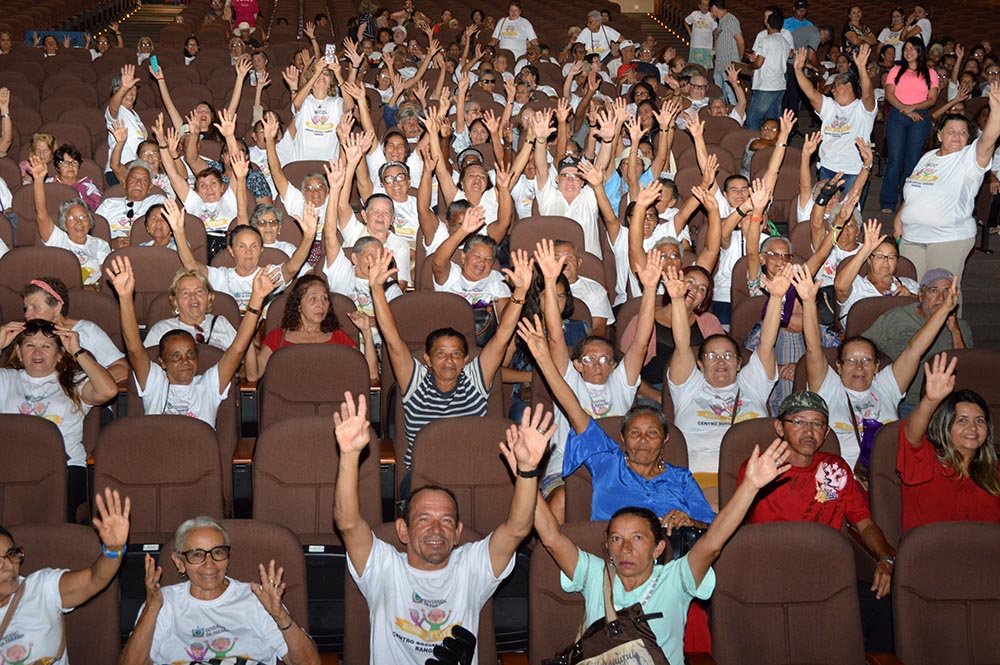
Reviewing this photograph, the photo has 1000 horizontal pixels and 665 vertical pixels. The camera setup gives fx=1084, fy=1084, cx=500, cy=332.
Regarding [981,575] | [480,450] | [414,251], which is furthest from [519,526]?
[414,251]

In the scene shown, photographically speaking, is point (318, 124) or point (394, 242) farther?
point (318, 124)

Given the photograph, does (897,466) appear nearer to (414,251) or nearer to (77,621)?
(77,621)

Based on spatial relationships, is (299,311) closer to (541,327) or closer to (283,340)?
(283,340)

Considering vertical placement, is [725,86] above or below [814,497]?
above

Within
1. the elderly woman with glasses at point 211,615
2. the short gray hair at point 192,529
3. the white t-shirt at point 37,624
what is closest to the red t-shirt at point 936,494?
the elderly woman with glasses at point 211,615

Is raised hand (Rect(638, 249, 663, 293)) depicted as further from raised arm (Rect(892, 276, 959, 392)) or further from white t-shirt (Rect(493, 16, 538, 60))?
white t-shirt (Rect(493, 16, 538, 60))

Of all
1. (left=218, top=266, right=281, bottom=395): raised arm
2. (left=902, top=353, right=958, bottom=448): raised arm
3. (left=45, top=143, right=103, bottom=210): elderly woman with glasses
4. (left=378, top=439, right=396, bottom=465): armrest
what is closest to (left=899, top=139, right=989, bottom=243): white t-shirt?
(left=902, top=353, right=958, bottom=448): raised arm

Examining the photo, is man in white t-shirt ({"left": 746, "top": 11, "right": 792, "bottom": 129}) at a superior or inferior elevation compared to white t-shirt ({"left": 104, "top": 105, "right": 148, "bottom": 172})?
superior

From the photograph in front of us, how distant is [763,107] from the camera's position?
33.1ft

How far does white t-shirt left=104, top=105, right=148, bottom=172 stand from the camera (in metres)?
8.37

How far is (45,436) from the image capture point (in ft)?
13.4

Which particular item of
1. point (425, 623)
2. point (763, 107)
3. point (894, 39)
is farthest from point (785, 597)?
point (894, 39)

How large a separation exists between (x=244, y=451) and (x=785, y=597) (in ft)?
7.42

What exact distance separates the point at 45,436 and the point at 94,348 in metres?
0.97
